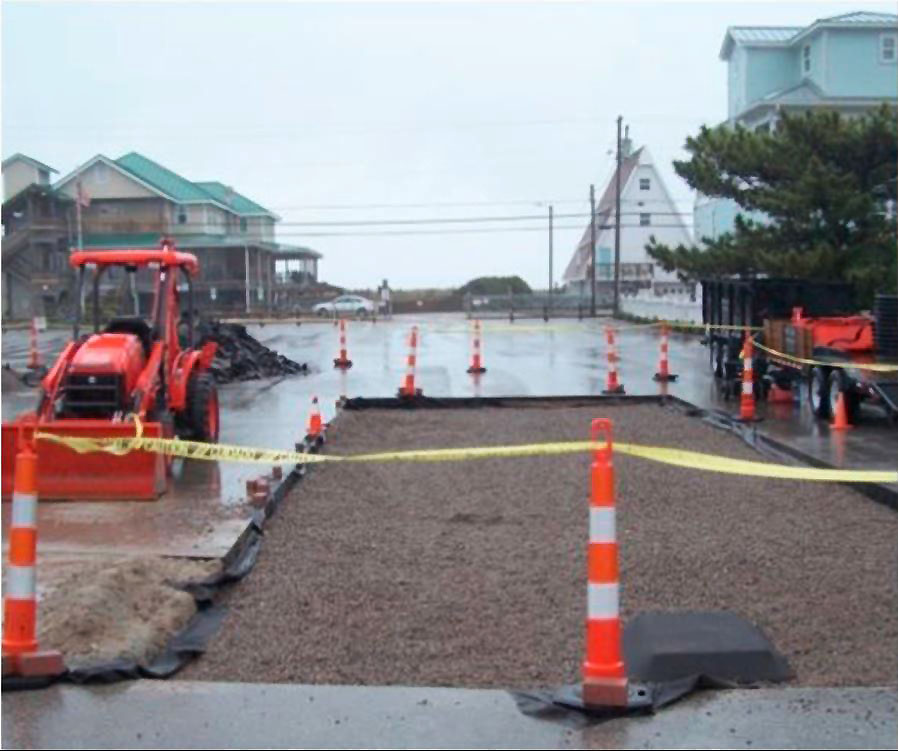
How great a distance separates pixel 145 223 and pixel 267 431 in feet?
40.6

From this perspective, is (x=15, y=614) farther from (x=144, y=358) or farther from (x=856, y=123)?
(x=856, y=123)

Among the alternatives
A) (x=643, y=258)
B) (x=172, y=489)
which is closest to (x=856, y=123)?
(x=172, y=489)

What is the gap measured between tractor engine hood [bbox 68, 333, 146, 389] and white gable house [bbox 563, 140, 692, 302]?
67.5 meters

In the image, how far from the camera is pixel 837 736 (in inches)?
185

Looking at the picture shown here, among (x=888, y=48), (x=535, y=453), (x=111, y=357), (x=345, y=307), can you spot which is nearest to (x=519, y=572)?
(x=535, y=453)

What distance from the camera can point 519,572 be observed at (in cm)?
773

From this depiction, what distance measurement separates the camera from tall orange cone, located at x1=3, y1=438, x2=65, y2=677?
5262mm

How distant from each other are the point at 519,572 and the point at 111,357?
191 inches

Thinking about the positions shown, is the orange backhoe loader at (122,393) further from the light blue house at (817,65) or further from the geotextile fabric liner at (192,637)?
the light blue house at (817,65)

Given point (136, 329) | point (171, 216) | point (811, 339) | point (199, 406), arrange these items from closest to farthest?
point (136, 329), point (199, 406), point (811, 339), point (171, 216)

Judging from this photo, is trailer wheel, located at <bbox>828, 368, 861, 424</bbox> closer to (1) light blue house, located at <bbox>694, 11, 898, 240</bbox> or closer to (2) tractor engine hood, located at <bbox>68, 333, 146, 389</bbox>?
(2) tractor engine hood, located at <bbox>68, 333, 146, 389</bbox>

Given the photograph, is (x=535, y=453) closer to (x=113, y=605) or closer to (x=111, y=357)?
(x=113, y=605)

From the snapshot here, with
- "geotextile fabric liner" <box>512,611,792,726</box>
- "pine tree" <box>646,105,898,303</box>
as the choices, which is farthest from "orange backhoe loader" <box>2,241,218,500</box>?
"pine tree" <box>646,105,898,303</box>

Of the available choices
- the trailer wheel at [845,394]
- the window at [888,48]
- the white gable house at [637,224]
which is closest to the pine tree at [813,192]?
the trailer wheel at [845,394]
